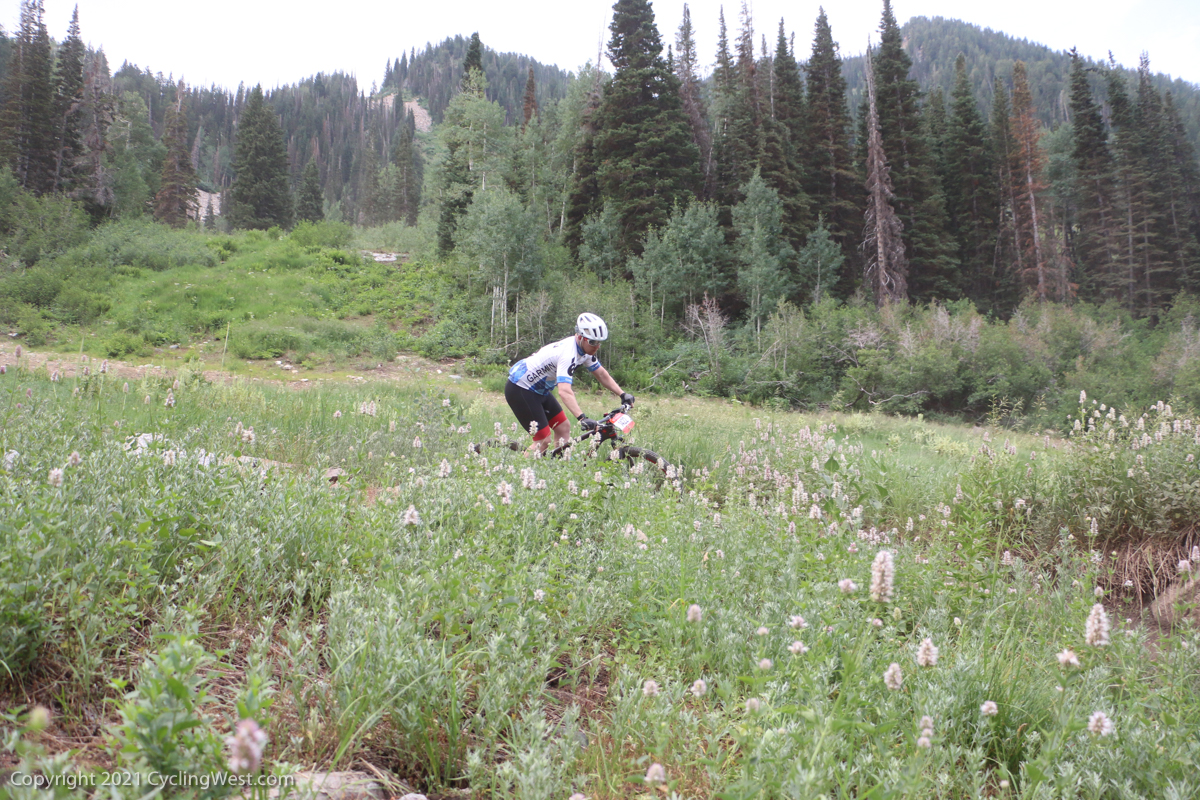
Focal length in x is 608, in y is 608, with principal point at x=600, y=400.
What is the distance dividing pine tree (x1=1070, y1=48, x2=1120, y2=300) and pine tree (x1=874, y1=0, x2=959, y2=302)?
14.4 m

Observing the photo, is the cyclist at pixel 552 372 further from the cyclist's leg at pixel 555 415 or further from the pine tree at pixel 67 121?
the pine tree at pixel 67 121

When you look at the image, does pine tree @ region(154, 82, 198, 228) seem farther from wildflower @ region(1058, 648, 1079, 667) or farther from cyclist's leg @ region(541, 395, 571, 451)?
wildflower @ region(1058, 648, 1079, 667)

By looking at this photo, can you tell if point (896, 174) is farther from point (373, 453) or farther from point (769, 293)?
point (373, 453)

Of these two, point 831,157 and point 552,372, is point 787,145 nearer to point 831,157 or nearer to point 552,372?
point 831,157

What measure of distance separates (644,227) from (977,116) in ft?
99.3

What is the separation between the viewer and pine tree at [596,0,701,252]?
34.0 metres

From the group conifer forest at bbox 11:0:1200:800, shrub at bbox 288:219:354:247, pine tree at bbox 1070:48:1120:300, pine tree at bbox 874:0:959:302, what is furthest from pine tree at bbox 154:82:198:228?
pine tree at bbox 1070:48:1120:300

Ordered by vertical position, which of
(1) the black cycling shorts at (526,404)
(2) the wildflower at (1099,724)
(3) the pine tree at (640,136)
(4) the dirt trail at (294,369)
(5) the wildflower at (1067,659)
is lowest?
(2) the wildflower at (1099,724)

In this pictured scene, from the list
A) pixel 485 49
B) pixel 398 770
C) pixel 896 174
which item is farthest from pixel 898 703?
pixel 485 49

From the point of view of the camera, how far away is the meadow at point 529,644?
1917mm

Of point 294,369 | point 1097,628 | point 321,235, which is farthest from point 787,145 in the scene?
point 1097,628

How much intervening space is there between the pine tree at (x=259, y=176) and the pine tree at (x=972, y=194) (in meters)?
58.1

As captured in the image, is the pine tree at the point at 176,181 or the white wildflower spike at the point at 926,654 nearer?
the white wildflower spike at the point at 926,654

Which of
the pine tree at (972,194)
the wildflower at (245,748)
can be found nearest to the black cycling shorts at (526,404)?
the wildflower at (245,748)
